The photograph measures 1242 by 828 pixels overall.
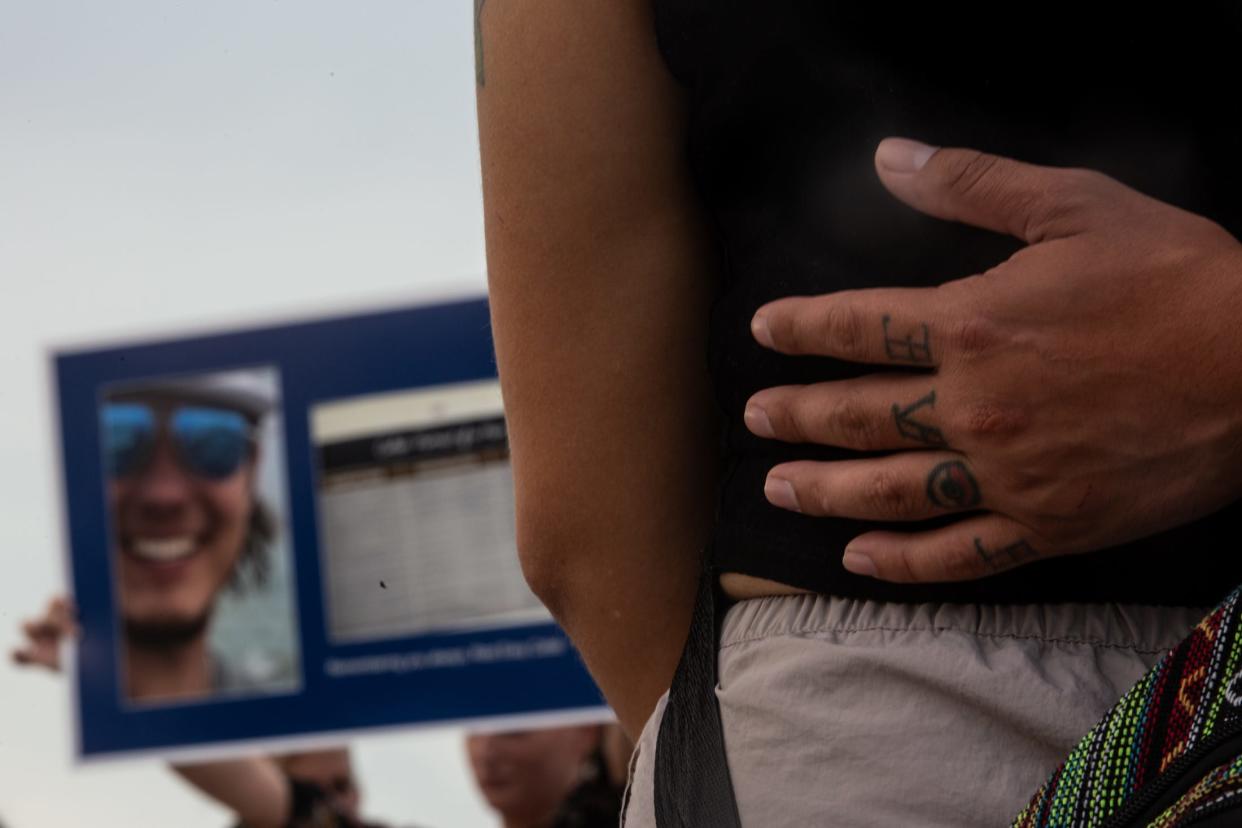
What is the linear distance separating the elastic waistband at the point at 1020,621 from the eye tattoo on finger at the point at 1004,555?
0.04m

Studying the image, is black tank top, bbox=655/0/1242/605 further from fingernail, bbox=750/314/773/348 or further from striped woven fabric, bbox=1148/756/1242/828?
striped woven fabric, bbox=1148/756/1242/828

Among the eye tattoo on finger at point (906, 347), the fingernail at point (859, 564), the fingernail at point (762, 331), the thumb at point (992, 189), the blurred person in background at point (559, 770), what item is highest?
the thumb at point (992, 189)

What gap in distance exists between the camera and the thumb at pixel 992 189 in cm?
86

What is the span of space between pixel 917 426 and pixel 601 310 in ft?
0.89

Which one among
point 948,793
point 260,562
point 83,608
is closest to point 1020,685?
point 948,793

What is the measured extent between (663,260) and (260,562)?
3165 millimetres

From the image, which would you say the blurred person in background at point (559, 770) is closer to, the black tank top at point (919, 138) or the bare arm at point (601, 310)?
the bare arm at point (601, 310)

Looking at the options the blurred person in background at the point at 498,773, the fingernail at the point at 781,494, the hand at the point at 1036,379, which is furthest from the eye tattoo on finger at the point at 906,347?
the blurred person in background at the point at 498,773

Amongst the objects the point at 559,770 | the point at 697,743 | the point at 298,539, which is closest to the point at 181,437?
the point at 298,539

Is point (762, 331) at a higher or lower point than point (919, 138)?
lower

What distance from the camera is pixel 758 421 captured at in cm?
96

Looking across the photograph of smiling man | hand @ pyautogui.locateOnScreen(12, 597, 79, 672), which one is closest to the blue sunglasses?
the photograph of smiling man

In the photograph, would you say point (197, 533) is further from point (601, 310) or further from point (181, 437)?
point (601, 310)

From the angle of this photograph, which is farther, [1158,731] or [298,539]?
[298,539]
